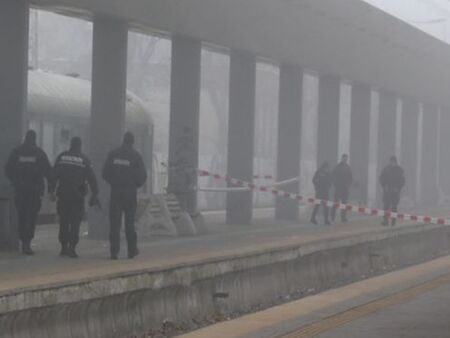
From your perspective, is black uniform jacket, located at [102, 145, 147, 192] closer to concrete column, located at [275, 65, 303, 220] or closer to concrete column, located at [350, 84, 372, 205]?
concrete column, located at [275, 65, 303, 220]

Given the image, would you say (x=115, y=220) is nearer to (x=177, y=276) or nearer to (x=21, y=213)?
(x=21, y=213)

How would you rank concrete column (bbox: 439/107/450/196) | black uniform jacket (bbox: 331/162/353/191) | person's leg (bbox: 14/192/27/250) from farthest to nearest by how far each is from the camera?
1. concrete column (bbox: 439/107/450/196)
2. black uniform jacket (bbox: 331/162/353/191)
3. person's leg (bbox: 14/192/27/250)

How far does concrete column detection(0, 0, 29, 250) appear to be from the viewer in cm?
1756

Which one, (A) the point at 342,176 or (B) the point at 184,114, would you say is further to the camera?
(A) the point at 342,176

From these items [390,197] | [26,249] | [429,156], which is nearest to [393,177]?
[390,197]

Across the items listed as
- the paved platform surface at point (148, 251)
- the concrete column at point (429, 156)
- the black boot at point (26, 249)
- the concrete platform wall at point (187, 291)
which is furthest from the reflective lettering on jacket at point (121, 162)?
the concrete column at point (429, 156)

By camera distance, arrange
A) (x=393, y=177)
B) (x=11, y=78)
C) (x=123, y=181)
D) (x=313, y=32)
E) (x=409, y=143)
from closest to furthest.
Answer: (x=123, y=181) < (x=11, y=78) < (x=393, y=177) < (x=313, y=32) < (x=409, y=143)

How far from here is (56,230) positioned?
76.3 ft

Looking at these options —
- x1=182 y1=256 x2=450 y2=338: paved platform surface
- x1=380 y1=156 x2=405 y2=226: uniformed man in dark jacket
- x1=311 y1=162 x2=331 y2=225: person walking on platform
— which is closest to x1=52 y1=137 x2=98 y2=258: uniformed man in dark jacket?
x1=182 y1=256 x2=450 y2=338: paved platform surface

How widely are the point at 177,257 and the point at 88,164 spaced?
1771 millimetres

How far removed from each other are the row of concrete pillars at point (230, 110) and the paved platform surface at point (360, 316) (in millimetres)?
5215

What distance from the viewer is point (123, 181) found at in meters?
15.7

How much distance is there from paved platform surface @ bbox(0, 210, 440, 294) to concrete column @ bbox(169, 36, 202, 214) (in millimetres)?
1393

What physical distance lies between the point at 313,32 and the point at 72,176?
50.2 feet
